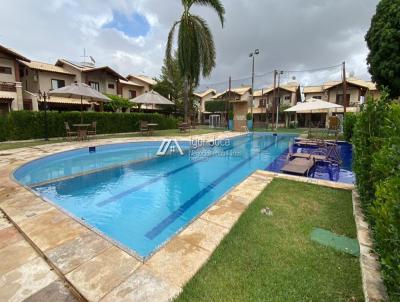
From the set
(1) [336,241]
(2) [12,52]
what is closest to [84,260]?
(1) [336,241]

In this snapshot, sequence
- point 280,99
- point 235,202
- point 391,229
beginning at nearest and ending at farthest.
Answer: point 391,229 → point 235,202 → point 280,99

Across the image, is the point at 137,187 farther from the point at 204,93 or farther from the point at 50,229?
the point at 204,93

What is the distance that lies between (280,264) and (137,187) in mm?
4751

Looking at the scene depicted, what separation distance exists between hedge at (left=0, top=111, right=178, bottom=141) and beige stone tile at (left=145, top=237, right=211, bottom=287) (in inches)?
538

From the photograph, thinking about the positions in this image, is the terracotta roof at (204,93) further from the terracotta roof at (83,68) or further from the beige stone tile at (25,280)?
the beige stone tile at (25,280)

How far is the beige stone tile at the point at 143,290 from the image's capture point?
194 cm

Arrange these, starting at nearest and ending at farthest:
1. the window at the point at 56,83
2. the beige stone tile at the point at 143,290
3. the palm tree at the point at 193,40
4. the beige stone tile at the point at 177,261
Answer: the beige stone tile at the point at 143,290
the beige stone tile at the point at 177,261
the palm tree at the point at 193,40
the window at the point at 56,83

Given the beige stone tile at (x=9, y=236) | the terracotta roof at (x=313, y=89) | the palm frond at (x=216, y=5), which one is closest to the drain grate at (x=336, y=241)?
the beige stone tile at (x=9, y=236)

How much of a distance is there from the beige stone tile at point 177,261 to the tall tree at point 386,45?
46.9 ft

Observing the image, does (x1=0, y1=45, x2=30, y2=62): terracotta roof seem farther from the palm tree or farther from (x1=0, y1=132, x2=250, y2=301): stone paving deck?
(x1=0, y1=132, x2=250, y2=301): stone paving deck

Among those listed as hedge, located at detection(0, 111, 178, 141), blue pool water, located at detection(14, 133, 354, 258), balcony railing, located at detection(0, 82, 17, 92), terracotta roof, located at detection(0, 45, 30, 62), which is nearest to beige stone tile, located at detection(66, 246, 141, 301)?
blue pool water, located at detection(14, 133, 354, 258)

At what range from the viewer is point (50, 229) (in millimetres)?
3090

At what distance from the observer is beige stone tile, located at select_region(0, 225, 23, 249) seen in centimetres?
281

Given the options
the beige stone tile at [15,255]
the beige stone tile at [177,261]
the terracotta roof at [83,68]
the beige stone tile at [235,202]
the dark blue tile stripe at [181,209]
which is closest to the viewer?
the beige stone tile at [177,261]
